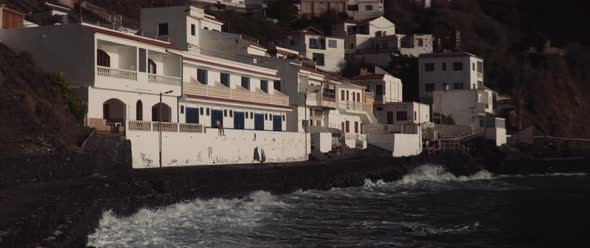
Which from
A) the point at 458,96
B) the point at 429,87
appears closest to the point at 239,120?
the point at 458,96

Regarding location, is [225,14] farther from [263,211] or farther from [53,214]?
[53,214]

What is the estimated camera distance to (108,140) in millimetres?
34375

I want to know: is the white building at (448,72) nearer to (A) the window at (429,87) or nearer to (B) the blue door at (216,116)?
(A) the window at (429,87)

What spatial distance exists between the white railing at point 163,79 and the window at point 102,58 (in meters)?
2.41

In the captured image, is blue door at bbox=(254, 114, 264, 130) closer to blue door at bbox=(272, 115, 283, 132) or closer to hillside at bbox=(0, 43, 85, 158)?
blue door at bbox=(272, 115, 283, 132)

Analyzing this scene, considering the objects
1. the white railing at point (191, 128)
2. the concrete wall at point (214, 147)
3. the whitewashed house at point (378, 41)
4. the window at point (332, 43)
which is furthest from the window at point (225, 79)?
the whitewashed house at point (378, 41)

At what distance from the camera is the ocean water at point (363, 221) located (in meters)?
25.6

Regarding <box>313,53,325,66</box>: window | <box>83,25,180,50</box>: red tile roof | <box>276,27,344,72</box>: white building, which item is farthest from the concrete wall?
<box>313,53,325,66</box>: window

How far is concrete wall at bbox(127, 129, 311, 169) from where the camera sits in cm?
3816

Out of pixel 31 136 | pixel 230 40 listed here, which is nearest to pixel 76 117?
pixel 31 136

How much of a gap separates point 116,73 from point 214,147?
7.83 m

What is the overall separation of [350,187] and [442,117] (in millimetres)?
34003

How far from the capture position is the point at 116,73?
3916 cm

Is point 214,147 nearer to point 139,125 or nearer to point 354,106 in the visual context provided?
point 139,125
